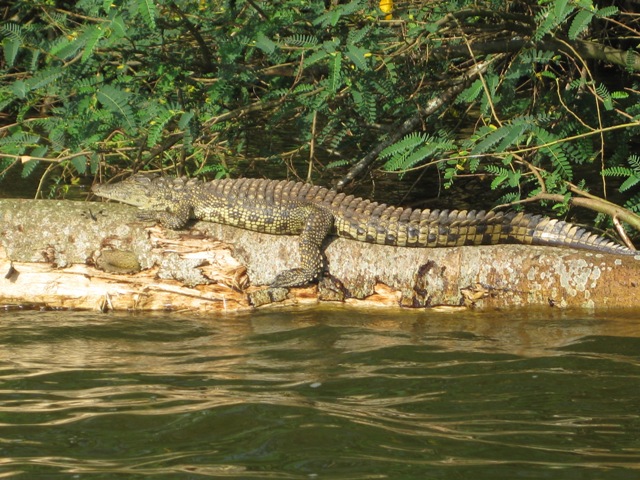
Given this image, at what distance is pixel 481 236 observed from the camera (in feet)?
22.3

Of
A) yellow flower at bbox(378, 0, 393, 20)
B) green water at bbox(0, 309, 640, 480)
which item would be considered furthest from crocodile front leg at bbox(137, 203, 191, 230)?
yellow flower at bbox(378, 0, 393, 20)

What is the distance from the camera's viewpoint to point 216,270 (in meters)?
6.65

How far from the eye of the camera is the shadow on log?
643 cm

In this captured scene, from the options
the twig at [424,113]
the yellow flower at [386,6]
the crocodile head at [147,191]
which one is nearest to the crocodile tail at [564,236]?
the twig at [424,113]

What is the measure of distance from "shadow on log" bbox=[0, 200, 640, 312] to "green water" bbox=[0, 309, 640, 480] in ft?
0.47

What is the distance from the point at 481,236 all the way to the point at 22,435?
3.70 m

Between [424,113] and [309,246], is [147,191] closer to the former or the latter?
[309,246]

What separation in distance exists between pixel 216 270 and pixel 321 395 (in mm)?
2037

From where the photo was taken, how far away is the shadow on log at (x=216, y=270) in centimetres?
643

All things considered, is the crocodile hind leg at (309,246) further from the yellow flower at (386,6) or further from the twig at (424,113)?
the yellow flower at (386,6)

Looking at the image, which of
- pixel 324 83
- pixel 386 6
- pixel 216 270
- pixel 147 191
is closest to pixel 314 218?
pixel 216 270

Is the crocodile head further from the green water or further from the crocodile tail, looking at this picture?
the crocodile tail

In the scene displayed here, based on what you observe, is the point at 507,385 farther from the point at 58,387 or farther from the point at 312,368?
the point at 58,387

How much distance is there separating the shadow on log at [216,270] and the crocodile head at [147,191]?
0.71m
